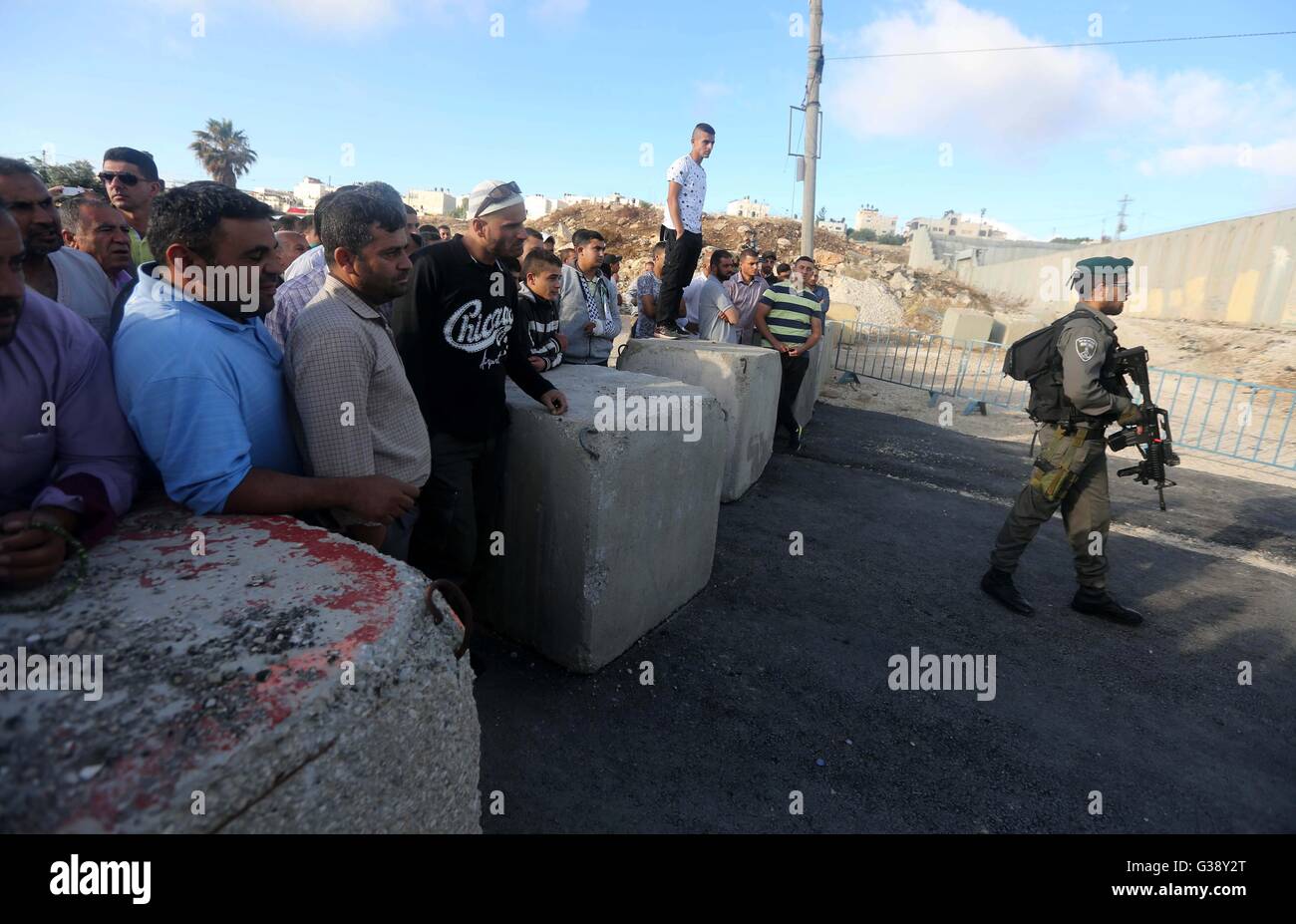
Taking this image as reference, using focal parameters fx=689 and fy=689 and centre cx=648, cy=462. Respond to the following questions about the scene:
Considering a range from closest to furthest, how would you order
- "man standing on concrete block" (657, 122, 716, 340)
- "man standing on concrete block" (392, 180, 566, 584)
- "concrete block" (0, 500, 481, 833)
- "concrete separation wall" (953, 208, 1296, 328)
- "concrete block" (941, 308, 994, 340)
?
1. "concrete block" (0, 500, 481, 833)
2. "man standing on concrete block" (392, 180, 566, 584)
3. "man standing on concrete block" (657, 122, 716, 340)
4. "concrete separation wall" (953, 208, 1296, 328)
5. "concrete block" (941, 308, 994, 340)

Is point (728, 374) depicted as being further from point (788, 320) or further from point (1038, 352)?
point (1038, 352)

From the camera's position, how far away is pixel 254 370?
1.86 m

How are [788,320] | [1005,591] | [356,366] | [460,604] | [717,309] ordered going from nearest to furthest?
[460,604] < [356,366] < [1005,591] < [717,309] < [788,320]

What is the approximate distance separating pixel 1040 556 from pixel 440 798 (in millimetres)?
4793

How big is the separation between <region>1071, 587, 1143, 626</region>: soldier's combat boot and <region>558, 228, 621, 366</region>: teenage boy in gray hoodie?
3442 millimetres

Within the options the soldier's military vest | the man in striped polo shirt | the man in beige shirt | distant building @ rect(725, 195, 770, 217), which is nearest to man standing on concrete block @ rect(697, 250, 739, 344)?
the man in striped polo shirt

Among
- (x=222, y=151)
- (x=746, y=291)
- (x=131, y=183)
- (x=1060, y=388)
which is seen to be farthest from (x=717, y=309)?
(x=222, y=151)

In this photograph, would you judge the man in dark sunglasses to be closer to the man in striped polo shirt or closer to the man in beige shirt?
the man in beige shirt

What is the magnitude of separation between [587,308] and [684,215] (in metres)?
2.05

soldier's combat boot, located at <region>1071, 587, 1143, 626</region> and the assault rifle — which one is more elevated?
the assault rifle

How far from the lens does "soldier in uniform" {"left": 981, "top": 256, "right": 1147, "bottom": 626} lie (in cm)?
384
